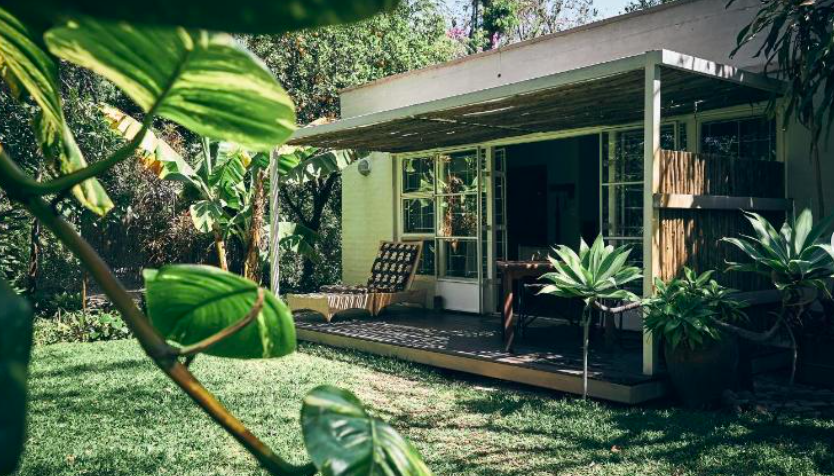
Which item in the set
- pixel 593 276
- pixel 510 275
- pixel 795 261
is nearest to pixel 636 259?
pixel 510 275

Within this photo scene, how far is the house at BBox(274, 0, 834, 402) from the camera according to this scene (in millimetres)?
6340

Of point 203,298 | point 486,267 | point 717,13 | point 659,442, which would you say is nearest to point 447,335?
point 486,267

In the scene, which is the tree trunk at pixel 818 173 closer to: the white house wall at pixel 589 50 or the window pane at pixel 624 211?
the white house wall at pixel 589 50

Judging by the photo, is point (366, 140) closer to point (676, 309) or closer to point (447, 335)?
point (447, 335)

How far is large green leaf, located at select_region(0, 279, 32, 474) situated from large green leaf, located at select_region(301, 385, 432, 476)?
155mm

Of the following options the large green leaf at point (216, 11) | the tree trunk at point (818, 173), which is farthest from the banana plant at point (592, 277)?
the large green leaf at point (216, 11)

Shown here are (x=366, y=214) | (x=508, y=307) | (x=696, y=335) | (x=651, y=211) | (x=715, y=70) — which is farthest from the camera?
(x=366, y=214)

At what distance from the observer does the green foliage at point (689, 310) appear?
223 inches

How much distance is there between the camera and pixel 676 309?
5.74m

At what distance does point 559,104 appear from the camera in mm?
7770

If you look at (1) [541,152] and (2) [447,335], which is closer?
(2) [447,335]

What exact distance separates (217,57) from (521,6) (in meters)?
23.5

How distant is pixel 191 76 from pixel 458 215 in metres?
10.9

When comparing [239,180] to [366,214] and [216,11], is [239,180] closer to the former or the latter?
[366,214]
